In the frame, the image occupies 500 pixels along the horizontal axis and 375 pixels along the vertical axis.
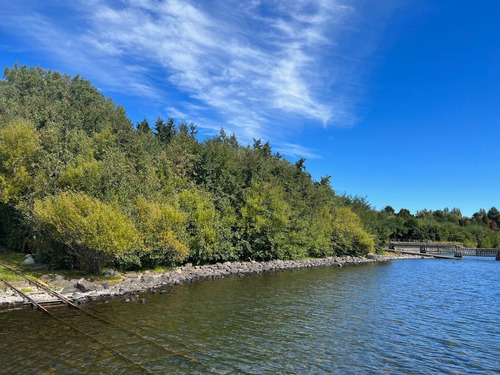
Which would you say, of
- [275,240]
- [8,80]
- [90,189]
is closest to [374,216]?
[275,240]

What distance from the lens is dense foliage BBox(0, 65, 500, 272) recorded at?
37156 millimetres

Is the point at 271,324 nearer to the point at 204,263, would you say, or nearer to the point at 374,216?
the point at 204,263

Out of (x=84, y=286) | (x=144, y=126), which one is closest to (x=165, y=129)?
(x=144, y=126)

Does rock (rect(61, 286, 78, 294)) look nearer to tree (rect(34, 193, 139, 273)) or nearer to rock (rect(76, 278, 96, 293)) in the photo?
rock (rect(76, 278, 96, 293))

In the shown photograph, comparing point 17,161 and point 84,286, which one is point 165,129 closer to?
point 17,161

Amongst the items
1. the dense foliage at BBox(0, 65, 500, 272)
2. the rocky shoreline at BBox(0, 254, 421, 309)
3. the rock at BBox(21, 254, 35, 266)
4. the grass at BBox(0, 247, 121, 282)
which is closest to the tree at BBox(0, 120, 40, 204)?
the dense foliage at BBox(0, 65, 500, 272)

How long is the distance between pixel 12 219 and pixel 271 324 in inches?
1735

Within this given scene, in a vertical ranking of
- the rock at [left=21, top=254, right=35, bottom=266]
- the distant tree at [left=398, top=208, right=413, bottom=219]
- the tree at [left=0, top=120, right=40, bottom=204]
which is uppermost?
the distant tree at [left=398, top=208, right=413, bottom=219]

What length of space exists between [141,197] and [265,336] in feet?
95.4

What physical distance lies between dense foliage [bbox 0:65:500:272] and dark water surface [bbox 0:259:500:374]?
10191 millimetres

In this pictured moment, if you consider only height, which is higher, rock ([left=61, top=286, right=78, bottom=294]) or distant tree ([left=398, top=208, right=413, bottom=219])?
distant tree ([left=398, top=208, right=413, bottom=219])

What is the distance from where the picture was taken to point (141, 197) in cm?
4444

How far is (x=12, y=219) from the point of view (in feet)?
158

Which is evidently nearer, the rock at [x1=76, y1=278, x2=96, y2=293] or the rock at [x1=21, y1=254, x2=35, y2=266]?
the rock at [x1=76, y1=278, x2=96, y2=293]
